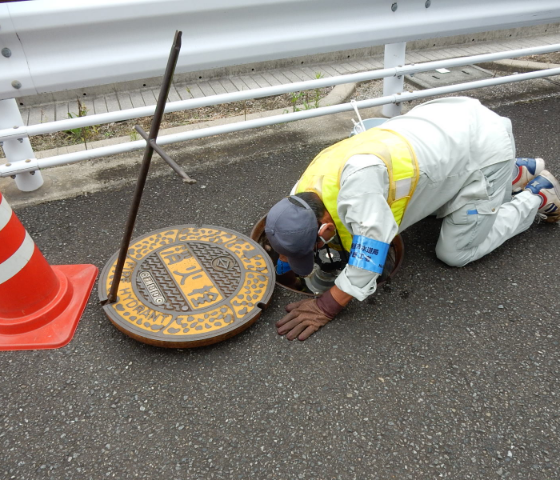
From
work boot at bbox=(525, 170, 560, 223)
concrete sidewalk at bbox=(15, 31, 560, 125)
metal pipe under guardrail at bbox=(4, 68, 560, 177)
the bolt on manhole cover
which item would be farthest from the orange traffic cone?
work boot at bbox=(525, 170, 560, 223)

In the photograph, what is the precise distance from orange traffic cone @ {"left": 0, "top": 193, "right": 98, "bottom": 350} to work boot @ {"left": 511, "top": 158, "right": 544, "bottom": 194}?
→ 257cm

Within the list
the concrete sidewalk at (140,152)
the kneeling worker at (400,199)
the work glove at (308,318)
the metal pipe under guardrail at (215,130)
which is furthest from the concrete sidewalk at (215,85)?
the work glove at (308,318)

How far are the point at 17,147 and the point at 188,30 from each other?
123cm

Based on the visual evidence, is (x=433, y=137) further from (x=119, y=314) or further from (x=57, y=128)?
(x=57, y=128)

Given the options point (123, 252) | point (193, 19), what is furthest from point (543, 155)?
point (123, 252)

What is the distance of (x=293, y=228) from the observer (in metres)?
1.99

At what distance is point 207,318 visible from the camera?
2.04 m

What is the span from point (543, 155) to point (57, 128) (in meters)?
3.22

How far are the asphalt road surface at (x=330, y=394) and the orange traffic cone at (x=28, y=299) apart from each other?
6 cm

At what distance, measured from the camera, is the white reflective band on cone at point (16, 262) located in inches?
76.1

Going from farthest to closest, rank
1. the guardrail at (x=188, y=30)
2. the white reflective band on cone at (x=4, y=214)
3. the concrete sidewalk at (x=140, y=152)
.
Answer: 1. the concrete sidewalk at (x=140, y=152)
2. the guardrail at (x=188, y=30)
3. the white reflective band on cone at (x=4, y=214)

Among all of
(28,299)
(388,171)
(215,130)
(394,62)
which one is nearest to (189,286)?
(28,299)

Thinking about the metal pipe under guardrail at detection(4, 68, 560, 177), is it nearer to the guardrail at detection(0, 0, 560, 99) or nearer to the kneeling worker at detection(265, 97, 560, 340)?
the guardrail at detection(0, 0, 560, 99)

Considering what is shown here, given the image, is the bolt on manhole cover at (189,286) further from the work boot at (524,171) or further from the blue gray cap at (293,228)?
the work boot at (524,171)
